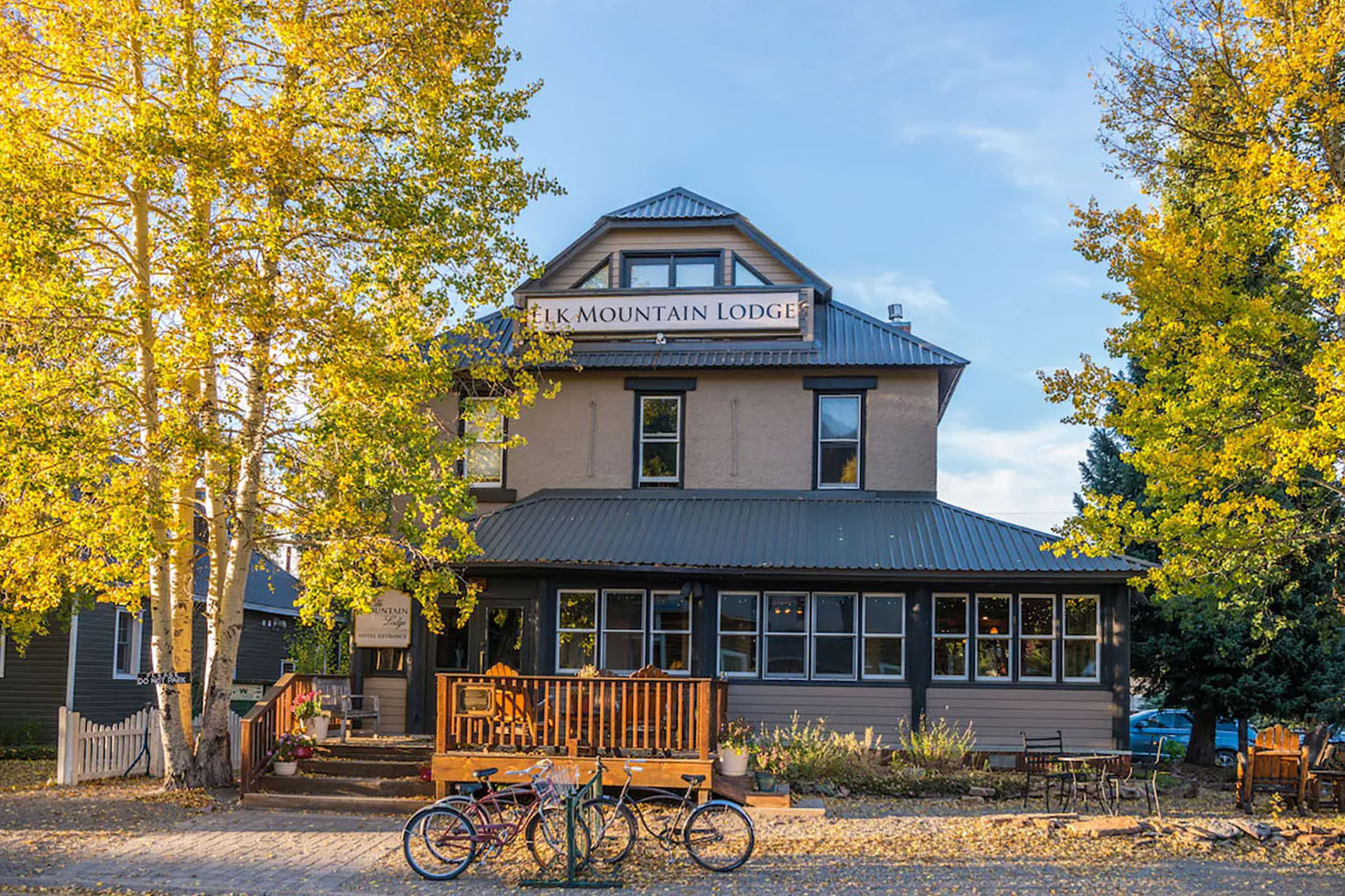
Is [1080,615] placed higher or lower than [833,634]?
higher

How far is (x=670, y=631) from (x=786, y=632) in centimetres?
186

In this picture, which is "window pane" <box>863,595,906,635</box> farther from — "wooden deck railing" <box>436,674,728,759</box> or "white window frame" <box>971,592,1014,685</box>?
"wooden deck railing" <box>436,674,728,759</box>

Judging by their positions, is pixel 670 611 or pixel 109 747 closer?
pixel 109 747

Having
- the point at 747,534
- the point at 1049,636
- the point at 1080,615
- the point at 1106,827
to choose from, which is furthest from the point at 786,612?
the point at 1106,827

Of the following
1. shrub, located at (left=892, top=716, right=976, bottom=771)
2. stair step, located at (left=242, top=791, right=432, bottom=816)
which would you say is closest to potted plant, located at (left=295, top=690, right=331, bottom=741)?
stair step, located at (left=242, top=791, right=432, bottom=816)

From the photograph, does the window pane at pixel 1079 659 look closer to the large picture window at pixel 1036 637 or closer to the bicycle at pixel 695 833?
the large picture window at pixel 1036 637

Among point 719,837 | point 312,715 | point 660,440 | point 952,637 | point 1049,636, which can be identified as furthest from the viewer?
point 660,440

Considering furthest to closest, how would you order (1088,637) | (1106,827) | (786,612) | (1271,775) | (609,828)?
(786,612) → (1088,637) → (1271,775) → (1106,827) → (609,828)

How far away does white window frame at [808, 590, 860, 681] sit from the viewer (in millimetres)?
18797

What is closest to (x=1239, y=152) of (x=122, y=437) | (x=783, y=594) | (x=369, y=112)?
(x=783, y=594)

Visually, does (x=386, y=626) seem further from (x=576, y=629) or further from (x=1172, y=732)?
(x=1172, y=732)

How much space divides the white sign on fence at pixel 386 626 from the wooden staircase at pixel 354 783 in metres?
3.34

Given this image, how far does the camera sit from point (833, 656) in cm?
1892

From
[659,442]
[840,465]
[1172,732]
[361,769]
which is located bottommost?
[1172,732]
